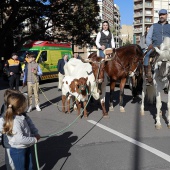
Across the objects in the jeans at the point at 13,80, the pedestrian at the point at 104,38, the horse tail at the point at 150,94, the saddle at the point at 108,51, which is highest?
the pedestrian at the point at 104,38

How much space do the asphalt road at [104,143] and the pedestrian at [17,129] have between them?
135cm

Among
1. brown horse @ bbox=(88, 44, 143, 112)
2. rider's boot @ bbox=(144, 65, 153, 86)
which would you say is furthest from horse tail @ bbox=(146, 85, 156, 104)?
rider's boot @ bbox=(144, 65, 153, 86)

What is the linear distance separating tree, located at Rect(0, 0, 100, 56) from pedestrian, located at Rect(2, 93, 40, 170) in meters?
26.4

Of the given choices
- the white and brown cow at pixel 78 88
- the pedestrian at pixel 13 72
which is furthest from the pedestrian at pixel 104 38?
the pedestrian at pixel 13 72

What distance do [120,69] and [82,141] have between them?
13.4 ft

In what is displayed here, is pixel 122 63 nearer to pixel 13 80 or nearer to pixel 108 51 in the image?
pixel 108 51

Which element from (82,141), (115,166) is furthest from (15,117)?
(82,141)

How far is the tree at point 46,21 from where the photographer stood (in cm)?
2980

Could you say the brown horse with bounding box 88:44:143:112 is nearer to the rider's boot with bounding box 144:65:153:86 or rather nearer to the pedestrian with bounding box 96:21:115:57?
the pedestrian with bounding box 96:21:115:57

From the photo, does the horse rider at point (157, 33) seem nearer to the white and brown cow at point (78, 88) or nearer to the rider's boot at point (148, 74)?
the rider's boot at point (148, 74)

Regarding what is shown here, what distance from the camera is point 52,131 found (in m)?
7.72

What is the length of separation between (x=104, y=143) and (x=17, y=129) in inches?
123

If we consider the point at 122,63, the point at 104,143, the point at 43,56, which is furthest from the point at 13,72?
the point at 43,56

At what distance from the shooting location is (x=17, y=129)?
3717 millimetres
